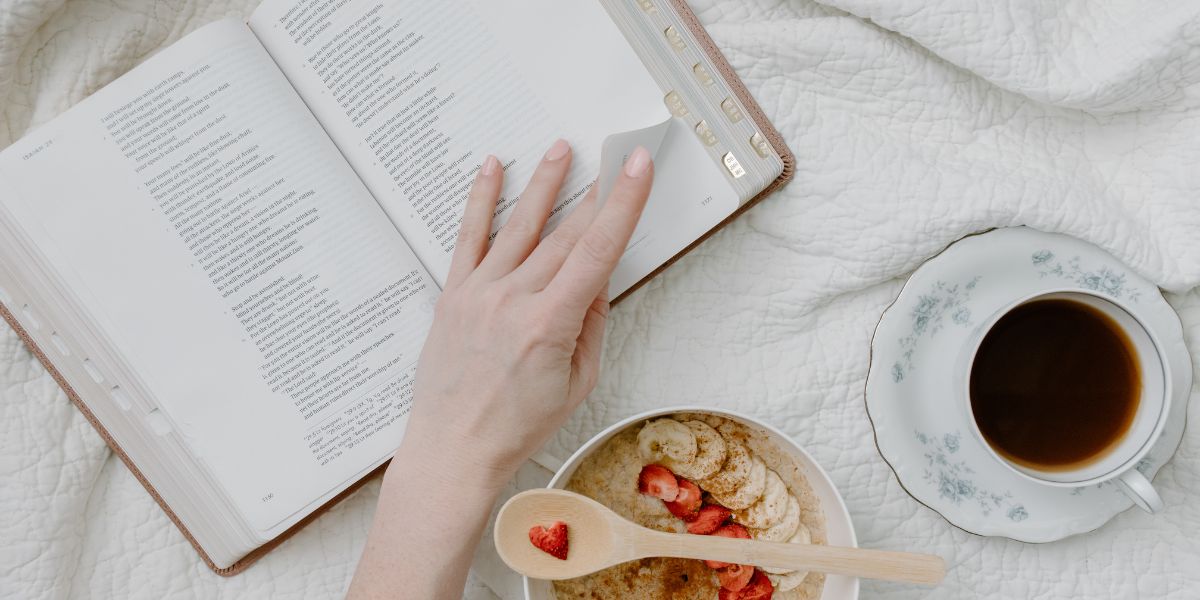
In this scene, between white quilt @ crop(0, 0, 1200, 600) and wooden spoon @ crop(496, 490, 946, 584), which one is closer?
wooden spoon @ crop(496, 490, 946, 584)

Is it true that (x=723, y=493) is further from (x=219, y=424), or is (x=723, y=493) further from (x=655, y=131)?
(x=219, y=424)

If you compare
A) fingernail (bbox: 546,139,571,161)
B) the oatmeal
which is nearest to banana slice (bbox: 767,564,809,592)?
the oatmeal

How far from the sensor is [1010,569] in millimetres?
835

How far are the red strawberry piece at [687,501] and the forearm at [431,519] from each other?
0.16 metres

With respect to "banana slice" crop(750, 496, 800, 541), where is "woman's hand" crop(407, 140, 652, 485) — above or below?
above

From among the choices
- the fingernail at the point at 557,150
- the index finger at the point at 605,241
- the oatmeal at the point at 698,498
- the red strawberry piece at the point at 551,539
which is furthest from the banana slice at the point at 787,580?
the fingernail at the point at 557,150

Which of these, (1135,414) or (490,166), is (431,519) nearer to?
(490,166)

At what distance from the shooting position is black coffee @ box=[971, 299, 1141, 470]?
74 cm

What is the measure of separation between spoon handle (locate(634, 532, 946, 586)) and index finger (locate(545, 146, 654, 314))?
221 millimetres

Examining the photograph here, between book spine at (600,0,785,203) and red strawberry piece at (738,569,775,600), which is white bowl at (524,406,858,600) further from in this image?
book spine at (600,0,785,203)

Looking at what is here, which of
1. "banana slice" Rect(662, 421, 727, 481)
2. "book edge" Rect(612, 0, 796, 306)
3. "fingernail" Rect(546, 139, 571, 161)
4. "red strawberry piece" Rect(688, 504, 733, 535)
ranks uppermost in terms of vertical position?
"fingernail" Rect(546, 139, 571, 161)

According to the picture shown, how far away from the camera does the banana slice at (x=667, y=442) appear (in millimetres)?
748

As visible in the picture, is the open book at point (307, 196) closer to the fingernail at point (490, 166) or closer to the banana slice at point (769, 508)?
the fingernail at point (490, 166)

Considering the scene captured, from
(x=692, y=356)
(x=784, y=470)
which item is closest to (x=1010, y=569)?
(x=784, y=470)
